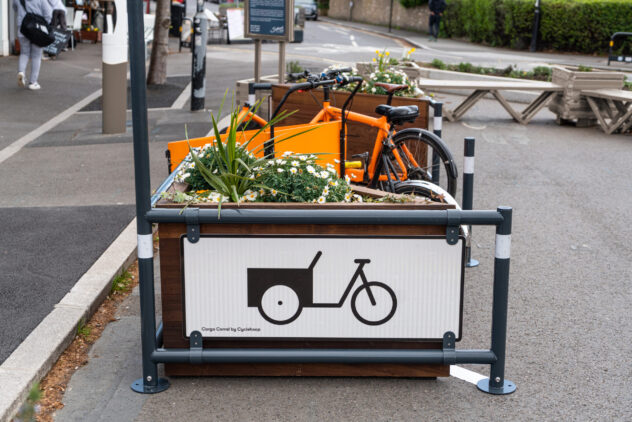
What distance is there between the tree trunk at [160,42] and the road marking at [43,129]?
1.49m

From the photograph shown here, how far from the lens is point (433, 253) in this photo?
4328 millimetres

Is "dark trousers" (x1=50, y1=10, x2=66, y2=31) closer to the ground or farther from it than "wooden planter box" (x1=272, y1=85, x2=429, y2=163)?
farther from it

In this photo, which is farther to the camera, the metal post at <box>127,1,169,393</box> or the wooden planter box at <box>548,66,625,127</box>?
the wooden planter box at <box>548,66,625,127</box>

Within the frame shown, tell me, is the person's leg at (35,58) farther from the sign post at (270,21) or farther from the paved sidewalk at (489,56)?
the paved sidewalk at (489,56)

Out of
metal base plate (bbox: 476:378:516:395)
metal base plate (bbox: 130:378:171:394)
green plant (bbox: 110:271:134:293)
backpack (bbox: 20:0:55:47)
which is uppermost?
backpack (bbox: 20:0:55:47)

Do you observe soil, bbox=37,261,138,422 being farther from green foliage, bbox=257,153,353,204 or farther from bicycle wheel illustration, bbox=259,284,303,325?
green foliage, bbox=257,153,353,204

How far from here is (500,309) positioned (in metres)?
4.39

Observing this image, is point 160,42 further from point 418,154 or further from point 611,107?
point 418,154

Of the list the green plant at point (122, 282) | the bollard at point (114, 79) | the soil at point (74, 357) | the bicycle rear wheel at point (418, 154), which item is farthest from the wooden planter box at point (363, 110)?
the bollard at point (114, 79)

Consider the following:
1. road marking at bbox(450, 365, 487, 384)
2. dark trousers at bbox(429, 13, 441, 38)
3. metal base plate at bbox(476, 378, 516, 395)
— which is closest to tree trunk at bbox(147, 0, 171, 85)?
road marking at bbox(450, 365, 487, 384)

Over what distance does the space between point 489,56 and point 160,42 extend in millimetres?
15308

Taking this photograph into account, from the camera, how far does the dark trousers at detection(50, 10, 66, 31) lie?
15.8m

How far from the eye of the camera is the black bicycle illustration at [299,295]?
4.37 m

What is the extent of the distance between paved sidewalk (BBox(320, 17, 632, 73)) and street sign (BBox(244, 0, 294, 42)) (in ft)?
41.3
